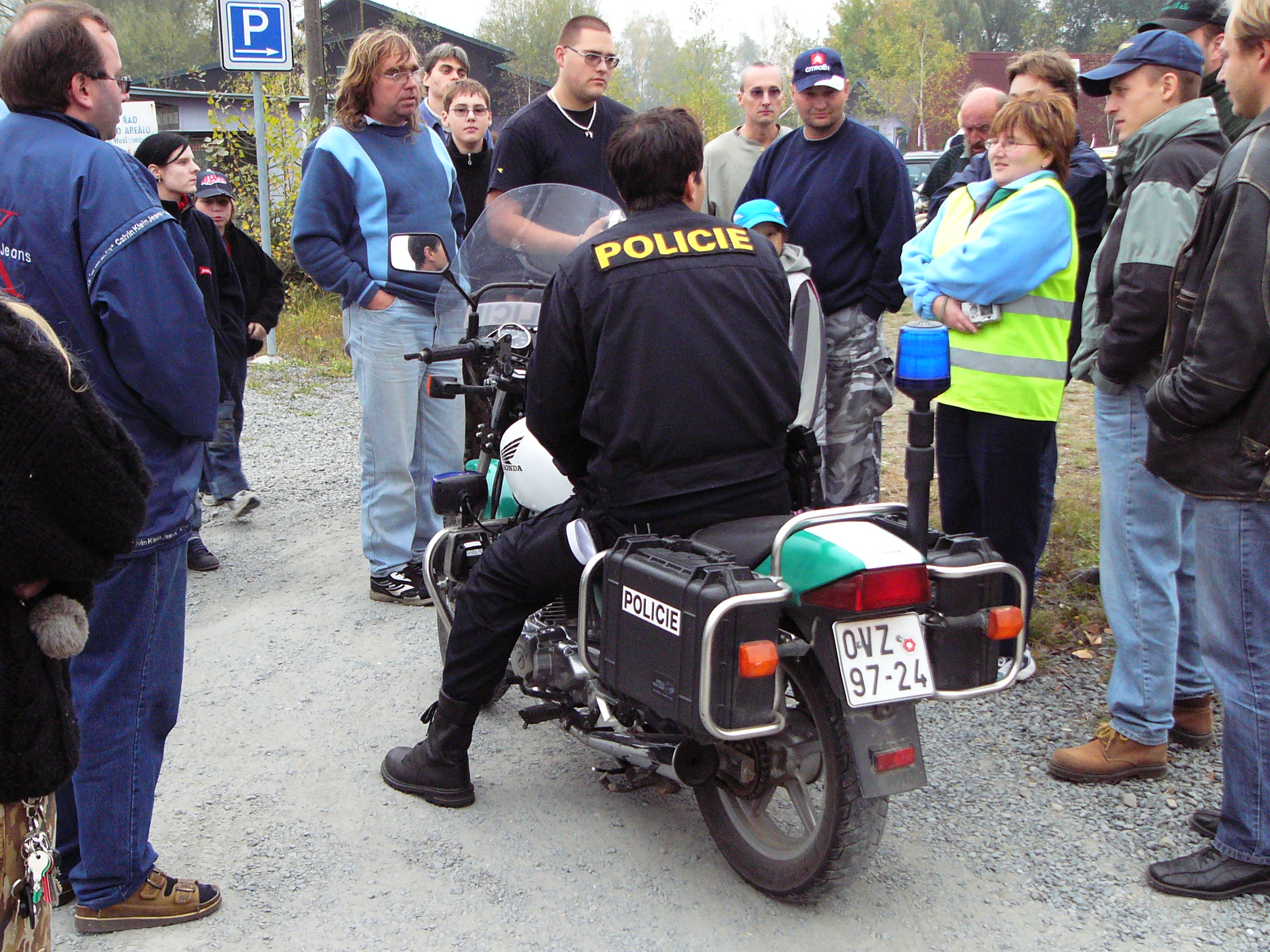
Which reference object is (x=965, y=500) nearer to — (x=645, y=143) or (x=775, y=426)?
(x=775, y=426)

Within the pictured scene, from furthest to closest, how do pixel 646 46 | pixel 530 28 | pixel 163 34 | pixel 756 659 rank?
pixel 646 46
pixel 530 28
pixel 163 34
pixel 756 659

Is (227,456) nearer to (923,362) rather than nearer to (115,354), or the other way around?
(115,354)

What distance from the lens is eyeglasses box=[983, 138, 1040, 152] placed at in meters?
3.91

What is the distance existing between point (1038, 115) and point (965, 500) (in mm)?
1385

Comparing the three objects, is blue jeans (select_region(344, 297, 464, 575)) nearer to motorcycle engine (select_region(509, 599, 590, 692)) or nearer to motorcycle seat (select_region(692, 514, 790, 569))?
motorcycle engine (select_region(509, 599, 590, 692))

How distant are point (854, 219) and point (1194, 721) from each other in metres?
2.44

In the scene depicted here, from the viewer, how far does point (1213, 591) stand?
2.91 metres

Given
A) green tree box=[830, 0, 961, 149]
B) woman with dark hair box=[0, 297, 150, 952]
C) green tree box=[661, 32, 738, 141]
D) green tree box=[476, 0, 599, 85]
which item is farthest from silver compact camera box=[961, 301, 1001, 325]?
green tree box=[476, 0, 599, 85]

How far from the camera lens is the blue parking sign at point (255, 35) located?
940cm

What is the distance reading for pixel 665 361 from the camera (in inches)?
113

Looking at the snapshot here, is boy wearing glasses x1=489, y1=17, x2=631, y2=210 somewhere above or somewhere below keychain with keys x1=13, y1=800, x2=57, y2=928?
above

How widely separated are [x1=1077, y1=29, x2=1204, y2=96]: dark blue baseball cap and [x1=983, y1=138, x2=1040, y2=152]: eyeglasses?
37cm

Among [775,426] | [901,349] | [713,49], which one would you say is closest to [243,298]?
[775,426]

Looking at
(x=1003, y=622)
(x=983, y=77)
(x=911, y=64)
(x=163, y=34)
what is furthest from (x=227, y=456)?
(x=163, y=34)
